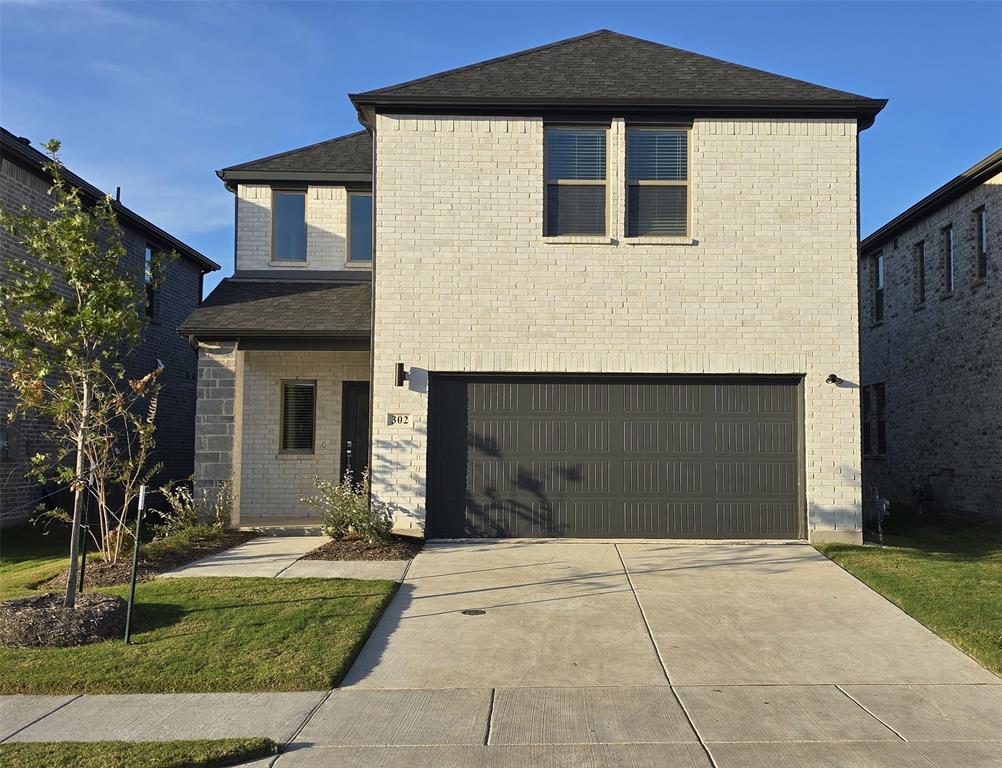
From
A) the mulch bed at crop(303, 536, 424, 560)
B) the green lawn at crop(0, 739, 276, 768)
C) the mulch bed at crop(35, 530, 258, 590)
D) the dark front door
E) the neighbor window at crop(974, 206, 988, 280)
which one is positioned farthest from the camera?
the neighbor window at crop(974, 206, 988, 280)

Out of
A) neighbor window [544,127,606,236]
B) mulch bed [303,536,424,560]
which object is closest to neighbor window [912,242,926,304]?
neighbor window [544,127,606,236]

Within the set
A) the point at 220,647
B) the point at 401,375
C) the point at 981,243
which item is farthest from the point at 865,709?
the point at 981,243

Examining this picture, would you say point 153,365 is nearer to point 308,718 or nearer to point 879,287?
point 308,718

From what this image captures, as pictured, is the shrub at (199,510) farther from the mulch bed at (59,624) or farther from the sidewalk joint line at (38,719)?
the sidewalk joint line at (38,719)

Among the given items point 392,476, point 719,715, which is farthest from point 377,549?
point 719,715

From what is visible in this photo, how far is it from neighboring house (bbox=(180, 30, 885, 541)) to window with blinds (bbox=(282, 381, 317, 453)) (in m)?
3.22

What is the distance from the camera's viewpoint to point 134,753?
5000mm

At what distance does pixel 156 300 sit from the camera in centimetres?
1983

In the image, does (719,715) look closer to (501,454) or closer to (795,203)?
(501,454)

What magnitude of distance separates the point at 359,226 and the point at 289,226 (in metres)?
1.28

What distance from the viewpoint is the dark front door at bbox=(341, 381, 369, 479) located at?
48.6 feet

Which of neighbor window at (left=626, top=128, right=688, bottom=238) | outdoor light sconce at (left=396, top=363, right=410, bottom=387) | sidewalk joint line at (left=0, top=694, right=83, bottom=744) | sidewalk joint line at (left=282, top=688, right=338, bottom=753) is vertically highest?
neighbor window at (left=626, top=128, right=688, bottom=238)

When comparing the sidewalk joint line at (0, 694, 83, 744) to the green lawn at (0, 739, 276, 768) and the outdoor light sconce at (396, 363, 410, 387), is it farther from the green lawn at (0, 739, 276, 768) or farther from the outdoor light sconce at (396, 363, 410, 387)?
the outdoor light sconce at (396, 363, 410, 387)

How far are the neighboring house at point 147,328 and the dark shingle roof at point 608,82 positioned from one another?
496cm
